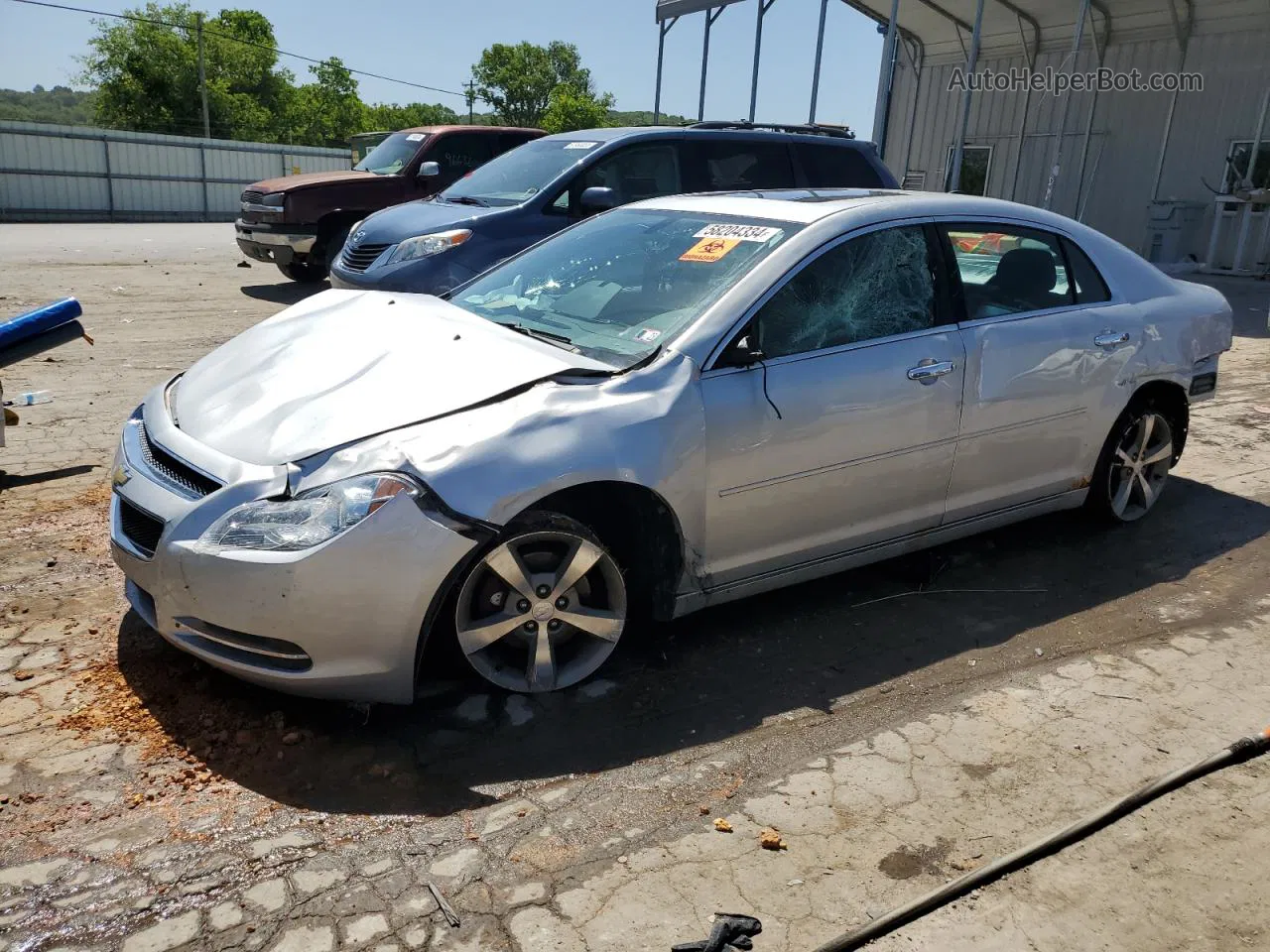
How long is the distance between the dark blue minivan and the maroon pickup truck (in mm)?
3372

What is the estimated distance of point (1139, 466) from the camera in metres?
5.07

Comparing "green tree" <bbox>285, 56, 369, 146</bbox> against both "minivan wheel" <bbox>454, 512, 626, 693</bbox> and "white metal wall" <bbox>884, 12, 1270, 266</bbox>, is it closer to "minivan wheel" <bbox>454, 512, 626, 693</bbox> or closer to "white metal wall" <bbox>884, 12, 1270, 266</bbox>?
"white metal wall" <bbox>884, 12, 1270, 266</bbox>

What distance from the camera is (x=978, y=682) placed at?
365cm

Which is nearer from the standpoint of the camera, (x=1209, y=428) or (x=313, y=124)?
(x=1209, y=428)

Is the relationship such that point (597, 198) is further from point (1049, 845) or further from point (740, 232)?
point (1049, 845)

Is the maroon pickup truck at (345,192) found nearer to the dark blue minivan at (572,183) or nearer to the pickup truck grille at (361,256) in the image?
the pickup truck grille at (361,256)

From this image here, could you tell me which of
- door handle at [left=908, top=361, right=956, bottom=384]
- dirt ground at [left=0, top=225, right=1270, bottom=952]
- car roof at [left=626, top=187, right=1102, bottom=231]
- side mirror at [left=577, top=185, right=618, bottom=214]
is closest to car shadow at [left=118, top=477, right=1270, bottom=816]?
dirt ground at [left=0, top=225, right=1270, bottom=952]

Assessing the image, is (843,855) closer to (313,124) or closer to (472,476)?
(472,476)

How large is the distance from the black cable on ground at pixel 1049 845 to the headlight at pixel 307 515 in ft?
5.37

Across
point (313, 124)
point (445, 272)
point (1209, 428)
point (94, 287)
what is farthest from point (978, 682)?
point (313, 124)

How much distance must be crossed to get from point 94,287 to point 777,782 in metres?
11.9

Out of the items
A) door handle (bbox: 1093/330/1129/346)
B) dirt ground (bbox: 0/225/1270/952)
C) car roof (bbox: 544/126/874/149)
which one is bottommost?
dirt ground (bbox: 0/225/1270/952)

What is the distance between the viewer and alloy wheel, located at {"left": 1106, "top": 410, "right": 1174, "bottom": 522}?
4988 millimetres

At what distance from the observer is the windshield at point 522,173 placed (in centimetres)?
849
